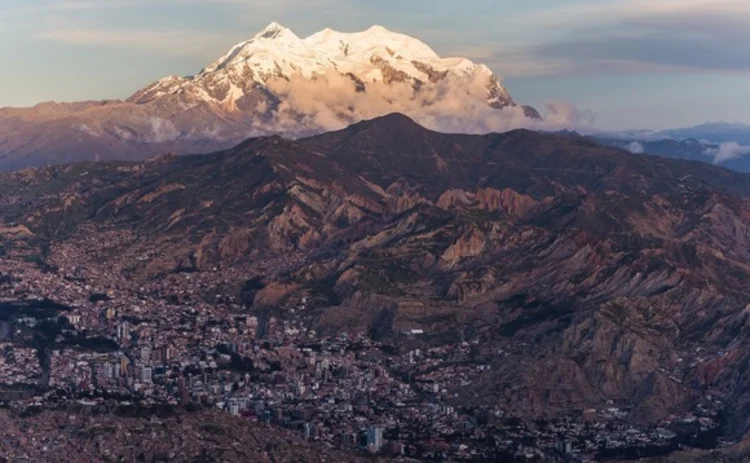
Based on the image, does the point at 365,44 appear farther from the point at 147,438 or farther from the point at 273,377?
the point at 147,438

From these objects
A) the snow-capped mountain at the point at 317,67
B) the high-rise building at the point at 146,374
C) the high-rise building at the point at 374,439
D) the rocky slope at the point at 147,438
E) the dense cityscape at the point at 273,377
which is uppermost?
the snow-capped mountain at the point at 317,67

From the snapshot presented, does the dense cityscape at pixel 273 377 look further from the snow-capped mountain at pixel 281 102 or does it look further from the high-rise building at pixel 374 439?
the snow-capped mountain at pixel 281 102

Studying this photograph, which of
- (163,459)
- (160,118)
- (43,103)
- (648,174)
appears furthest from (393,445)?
(43,103)

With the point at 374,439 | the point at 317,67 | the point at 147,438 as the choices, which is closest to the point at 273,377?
the point at 374,439

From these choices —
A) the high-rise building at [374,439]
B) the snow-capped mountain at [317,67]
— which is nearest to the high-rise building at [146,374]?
the high-rise building at [374,439]

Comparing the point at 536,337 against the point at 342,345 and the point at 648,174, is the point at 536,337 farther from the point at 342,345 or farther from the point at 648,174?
the point at 648,174

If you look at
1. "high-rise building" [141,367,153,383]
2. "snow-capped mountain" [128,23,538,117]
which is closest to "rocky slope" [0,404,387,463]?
"high-rise building" [141,367,153,383]

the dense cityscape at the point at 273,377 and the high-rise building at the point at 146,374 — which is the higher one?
the high-rise building at the point at 146,374
